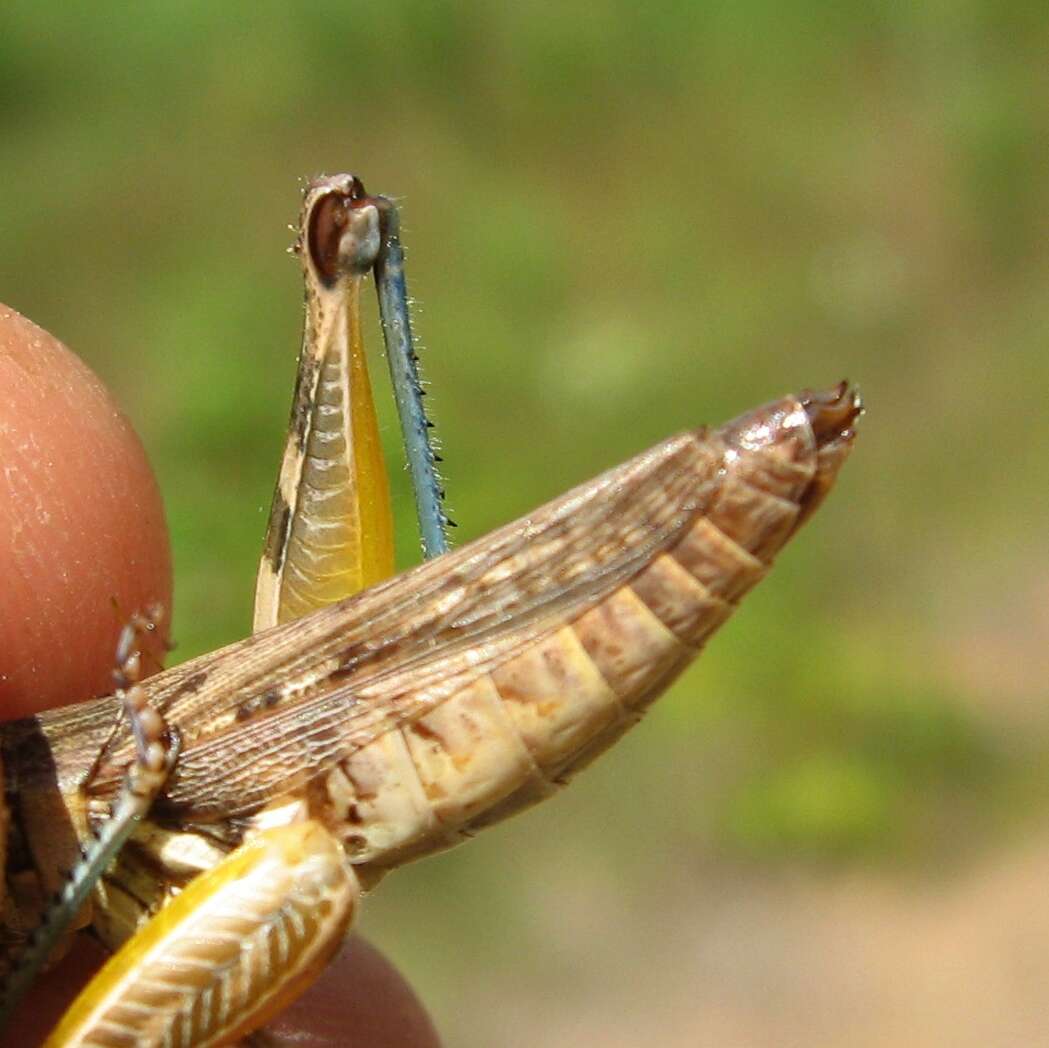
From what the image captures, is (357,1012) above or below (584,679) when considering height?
below

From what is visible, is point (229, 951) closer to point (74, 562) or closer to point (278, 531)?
point (278, 531)

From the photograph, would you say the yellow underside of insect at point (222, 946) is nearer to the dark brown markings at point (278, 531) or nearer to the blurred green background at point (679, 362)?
the dark brown markings at point (278, 531)

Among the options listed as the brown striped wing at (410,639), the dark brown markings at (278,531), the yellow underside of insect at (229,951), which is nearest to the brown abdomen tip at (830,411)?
the brown striped wing at (410,639)

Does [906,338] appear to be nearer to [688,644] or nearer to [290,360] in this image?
[290,360]

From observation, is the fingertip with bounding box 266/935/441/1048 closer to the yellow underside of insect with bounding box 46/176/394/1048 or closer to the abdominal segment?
the yellow underside of insect with bounding box 46/176/394/1048

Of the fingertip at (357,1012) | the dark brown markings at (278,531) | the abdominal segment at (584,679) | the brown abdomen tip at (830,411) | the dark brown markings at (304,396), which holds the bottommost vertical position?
the fingertip at (357,1012)

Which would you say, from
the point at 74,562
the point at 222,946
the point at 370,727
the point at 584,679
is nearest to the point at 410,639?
the point at 370,727
